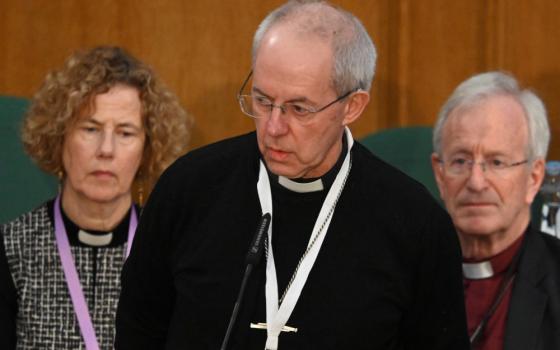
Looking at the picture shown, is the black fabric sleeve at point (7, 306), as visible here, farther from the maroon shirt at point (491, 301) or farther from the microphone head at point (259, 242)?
the maroon shirt at point (491, 301)

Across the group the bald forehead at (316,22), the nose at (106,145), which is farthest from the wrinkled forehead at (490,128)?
the bald forehead at (316,22)

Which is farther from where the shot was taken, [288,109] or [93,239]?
[93,239]

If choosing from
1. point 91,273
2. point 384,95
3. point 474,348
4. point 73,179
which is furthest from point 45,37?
point 474,348

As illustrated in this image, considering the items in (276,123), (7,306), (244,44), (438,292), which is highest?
(244,44)

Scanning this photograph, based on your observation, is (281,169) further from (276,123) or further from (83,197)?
(83,197)

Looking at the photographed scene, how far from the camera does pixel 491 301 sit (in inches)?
135

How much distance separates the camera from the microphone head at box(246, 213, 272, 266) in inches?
91.4

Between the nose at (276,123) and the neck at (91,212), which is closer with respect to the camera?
the nose at (276,123)

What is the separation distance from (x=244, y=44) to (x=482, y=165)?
133cm

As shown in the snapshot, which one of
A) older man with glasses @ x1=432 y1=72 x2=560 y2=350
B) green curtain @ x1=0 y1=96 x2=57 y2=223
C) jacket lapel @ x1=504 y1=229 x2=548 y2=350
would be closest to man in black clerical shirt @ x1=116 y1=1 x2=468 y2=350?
jacket lapel @ x1=504 y1=229 x2=548 y2=350

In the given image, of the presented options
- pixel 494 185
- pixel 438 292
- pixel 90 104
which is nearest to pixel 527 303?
pixel 494 185

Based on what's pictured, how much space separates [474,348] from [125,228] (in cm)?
131

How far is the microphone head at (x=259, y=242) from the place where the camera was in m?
2.32

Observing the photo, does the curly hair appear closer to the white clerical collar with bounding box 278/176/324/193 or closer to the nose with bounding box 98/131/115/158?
the nose with bounding box 98/131/115/158
